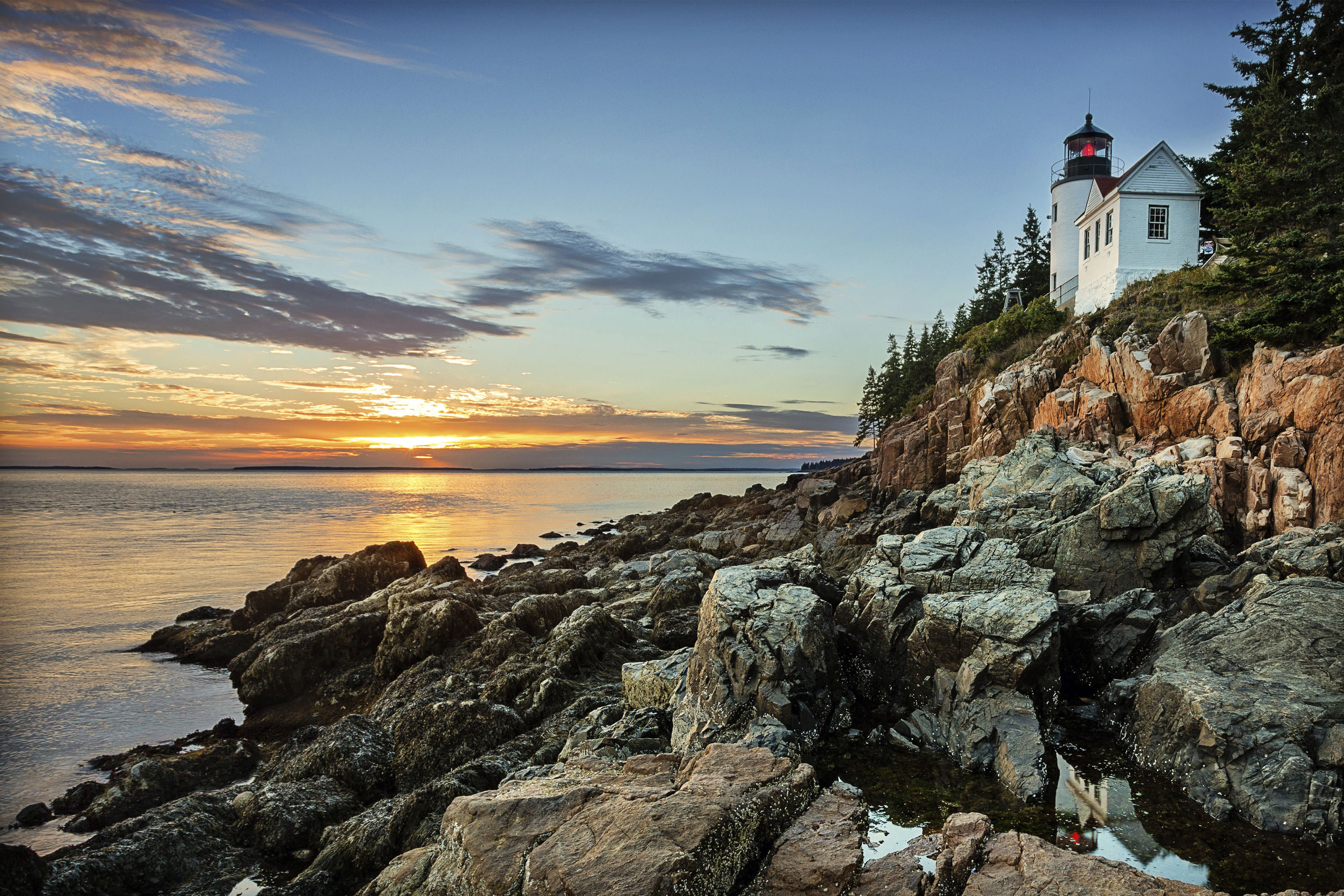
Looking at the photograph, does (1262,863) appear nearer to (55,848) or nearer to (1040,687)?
(1040,687)

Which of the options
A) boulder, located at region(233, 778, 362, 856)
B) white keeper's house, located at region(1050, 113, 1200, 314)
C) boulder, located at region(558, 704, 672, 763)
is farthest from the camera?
white keeper's house, located at region(1050, 113, 1200, 314)

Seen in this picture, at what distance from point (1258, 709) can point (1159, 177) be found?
36690 mm

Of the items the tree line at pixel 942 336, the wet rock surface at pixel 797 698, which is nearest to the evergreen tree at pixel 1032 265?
the tree line at pixel 942 336

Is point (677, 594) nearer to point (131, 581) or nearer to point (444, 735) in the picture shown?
point (444, 735)

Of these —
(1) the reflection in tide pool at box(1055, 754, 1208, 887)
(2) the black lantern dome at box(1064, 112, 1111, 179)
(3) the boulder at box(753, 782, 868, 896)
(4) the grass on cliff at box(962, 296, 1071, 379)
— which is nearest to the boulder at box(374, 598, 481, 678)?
(3) the boulder at box(753, 782, 868, 896)

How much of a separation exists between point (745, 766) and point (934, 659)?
6667 mm

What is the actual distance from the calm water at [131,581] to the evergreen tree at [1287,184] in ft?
108

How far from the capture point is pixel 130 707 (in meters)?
19.5

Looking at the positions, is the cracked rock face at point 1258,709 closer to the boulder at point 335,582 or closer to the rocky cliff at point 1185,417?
the rocky cliff at point 1185,417

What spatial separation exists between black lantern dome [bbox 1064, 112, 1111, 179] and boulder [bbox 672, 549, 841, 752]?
47700 millimetres

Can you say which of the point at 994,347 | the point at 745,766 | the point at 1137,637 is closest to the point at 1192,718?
the point at 1137,637

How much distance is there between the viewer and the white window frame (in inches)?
1446

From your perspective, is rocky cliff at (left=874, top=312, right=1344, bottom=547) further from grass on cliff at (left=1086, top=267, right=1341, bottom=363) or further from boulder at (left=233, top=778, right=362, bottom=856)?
boulder at (left=233, top=778, right=362, bottom=856)

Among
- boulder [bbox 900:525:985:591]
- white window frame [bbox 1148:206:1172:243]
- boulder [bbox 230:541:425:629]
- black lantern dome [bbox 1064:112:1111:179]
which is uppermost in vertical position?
black lantern dome [bbox 1064:112:1111:179]
